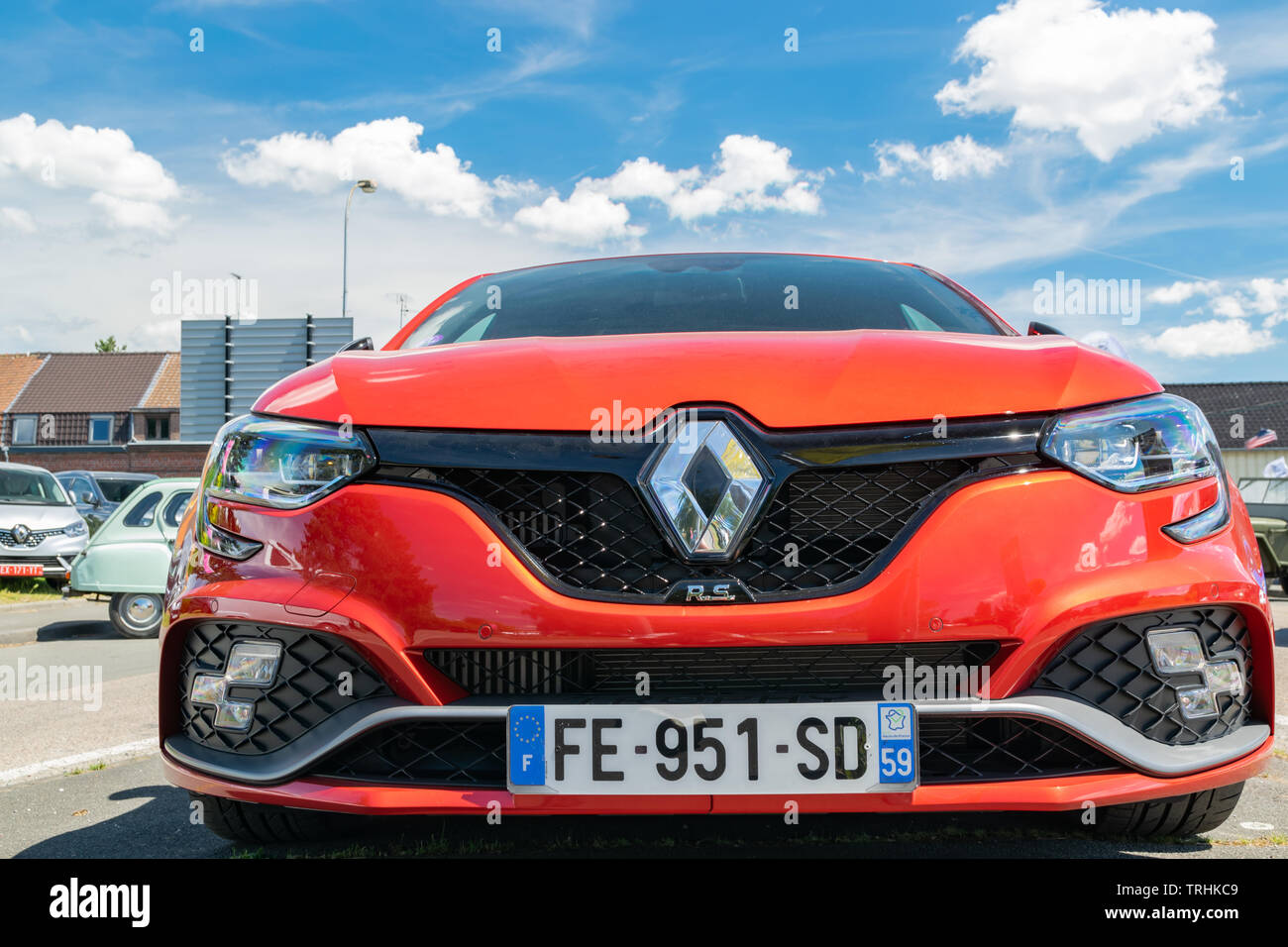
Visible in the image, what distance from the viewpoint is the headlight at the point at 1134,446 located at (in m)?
1.91

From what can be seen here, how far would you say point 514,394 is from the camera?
6.45 feet

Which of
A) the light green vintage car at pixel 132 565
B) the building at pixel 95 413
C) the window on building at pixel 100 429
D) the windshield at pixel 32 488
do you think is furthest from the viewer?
the window on building at pixel 100 429

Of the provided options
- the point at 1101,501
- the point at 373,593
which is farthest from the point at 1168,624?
the point at 373,593

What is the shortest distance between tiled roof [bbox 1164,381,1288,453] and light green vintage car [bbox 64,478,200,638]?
49.3 meters

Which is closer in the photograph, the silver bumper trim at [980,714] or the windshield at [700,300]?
the silver bumper trim at [980,714]

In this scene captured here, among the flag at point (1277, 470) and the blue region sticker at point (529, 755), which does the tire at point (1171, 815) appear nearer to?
the blue region sticker at point (529, 755)

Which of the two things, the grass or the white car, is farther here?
the white car

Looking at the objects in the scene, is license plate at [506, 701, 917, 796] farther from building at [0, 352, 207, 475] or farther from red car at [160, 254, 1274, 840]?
building at [0, 352, 207, 475]

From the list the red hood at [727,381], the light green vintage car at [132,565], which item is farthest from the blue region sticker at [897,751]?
the light green vintage car at [132,565]

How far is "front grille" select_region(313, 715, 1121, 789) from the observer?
185cm

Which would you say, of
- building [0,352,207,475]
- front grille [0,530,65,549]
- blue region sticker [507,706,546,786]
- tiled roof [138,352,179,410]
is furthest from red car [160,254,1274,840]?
tiled roof [138,352,179,410]

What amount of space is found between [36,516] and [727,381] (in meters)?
13.5

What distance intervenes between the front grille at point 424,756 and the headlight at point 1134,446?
3.85ft
